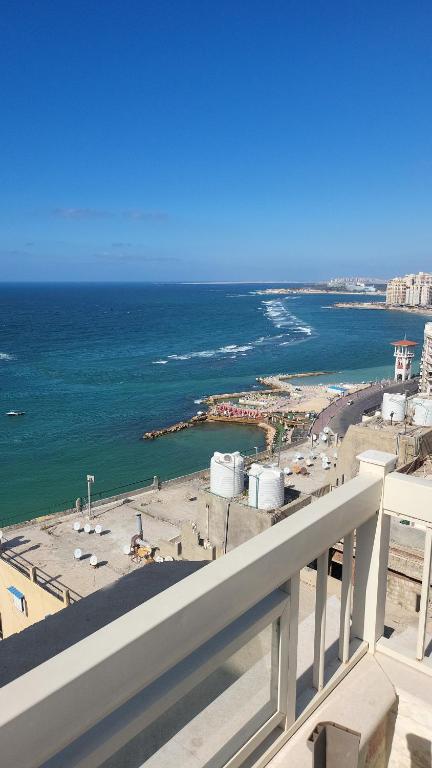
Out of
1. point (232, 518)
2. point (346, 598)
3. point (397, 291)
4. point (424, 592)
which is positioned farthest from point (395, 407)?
point (397, 291)

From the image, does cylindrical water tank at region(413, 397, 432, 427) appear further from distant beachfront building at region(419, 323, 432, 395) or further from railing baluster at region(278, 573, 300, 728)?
distant beachfront building at region(419, 323, 432, 395)

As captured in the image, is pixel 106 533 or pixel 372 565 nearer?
pixel 372 565

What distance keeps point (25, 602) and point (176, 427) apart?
93.5 feet

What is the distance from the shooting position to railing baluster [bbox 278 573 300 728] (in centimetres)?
315

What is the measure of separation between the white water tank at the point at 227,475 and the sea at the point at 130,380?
1721cm

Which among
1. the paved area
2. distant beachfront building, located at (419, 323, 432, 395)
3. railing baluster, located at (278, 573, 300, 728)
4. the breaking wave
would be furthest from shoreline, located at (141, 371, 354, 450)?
railing baluster, located at (278, 573, 300, 728)

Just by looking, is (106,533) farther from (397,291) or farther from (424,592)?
(397,291)

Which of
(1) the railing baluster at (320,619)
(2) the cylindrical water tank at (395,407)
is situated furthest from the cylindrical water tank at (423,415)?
(1) the railing baluster at (320,619)

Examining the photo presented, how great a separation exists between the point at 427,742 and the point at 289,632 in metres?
1.52

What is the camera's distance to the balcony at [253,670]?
204 centimetres

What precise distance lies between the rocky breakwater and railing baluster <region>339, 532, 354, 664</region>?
126 feet

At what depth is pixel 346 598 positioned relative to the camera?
399 centimetres

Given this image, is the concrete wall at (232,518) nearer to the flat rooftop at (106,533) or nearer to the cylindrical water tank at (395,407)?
the flat rooftop at (106,533)

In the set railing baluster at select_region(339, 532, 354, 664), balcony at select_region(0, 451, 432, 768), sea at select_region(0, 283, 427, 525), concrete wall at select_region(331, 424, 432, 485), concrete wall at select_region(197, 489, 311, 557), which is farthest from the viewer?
sea at select_region(0, 283, 427, 525)
